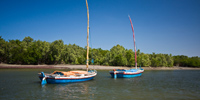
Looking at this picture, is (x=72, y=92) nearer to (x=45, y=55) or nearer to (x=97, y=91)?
(x=97, y=91)

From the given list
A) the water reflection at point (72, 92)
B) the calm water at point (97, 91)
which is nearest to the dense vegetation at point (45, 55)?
the calm water at point (97, 91)

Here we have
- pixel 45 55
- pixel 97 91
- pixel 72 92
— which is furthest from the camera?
pixel 45 55

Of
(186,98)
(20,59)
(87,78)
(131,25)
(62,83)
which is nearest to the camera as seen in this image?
(186,98)

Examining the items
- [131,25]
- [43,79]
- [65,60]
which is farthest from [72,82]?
[65,60]

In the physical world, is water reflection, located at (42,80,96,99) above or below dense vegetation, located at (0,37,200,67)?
below

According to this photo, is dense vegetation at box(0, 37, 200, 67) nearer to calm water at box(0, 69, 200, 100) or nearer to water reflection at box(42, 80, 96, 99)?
calm water at box(0, 69, 200, 100)

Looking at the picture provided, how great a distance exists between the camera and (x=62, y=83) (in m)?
33.9

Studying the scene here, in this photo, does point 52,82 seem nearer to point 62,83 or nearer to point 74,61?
point 62,83

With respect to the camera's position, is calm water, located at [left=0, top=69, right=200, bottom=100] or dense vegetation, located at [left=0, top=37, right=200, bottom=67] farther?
dense vegetation, located at [left=0, top=37, right=200, bottom=67]

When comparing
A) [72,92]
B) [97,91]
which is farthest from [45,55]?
[97,91]

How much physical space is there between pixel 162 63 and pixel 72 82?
11779cm

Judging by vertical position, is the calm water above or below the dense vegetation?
below

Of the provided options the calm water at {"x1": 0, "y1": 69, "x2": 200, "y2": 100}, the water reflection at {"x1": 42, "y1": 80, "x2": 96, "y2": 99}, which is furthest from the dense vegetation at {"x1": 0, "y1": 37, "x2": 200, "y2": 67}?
the water reflection at {"x1": 42, "y1": 80, "x2": 96, "y2": 99}

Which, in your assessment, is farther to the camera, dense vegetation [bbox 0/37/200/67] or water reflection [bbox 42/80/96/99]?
dense vegetation [bbox 0/37/200/67]
